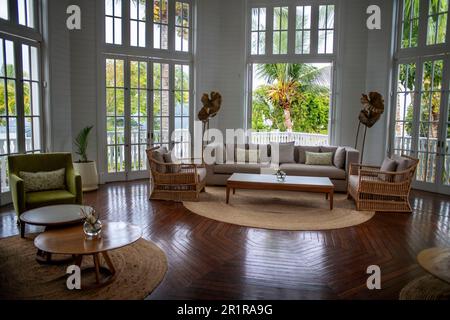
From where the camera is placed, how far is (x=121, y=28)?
7.62m

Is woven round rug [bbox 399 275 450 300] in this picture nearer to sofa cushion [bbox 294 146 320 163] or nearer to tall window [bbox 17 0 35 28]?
sofa cushion [bbox 294 146 320 163]

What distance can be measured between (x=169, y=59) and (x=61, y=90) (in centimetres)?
227

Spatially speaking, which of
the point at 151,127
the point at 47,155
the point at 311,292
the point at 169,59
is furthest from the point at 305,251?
the point at 169,59

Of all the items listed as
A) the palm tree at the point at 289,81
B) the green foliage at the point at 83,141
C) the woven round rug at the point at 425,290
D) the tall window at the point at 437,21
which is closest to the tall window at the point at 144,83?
the green foliage at the point at 83,141

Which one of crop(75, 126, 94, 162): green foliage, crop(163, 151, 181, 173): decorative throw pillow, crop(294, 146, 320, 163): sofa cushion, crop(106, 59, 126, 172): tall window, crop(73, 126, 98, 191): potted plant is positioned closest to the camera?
crop(163, 151, 181, 173): decorative throw pillow

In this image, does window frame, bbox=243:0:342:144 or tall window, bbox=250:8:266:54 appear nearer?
window frame, bbox=243:0:342:144

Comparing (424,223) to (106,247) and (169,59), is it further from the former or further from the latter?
(169,59)

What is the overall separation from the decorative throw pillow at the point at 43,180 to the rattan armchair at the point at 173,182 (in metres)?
1.44

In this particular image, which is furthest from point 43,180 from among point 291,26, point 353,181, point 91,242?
point 291,26

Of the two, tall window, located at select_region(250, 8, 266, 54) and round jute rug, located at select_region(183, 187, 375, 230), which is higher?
tall window, located at select_region(250, 8, 266, 54)

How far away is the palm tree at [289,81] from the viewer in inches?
520

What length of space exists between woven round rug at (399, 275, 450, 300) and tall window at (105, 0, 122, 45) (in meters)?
6.46

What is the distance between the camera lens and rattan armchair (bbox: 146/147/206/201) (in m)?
6.29

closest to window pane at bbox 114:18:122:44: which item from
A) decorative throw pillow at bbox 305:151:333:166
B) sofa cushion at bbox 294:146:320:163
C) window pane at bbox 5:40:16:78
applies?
window pane at bbox 5:40:16:78
